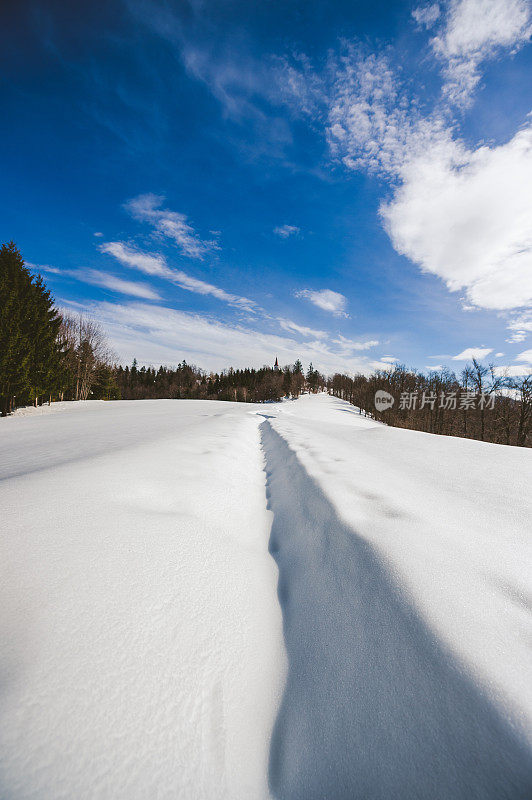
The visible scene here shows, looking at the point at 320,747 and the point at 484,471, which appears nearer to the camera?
the point at 320,747

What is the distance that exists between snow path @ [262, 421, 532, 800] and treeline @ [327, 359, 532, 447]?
29728 millimetres

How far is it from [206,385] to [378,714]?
7771 centimetres

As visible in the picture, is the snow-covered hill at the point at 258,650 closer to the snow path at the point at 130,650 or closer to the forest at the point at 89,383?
the snow path at the point at 130,650

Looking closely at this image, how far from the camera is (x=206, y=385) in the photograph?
76.6 metres

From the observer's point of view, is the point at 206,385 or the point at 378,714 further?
the point at 206,385

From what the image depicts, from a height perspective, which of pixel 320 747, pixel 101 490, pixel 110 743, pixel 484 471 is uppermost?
pixel 484 471

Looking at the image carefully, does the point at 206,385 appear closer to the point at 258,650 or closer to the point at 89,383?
the point at 89,383

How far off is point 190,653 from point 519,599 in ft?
5.72

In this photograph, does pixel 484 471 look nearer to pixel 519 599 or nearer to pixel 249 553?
pixel 519 599

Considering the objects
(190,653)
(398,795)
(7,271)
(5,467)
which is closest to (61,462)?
(5,467)

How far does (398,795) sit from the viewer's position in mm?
906

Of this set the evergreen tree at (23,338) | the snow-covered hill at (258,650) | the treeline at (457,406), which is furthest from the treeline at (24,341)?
the treeline at (457,406)

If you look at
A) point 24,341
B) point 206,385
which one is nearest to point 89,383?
point 24,341

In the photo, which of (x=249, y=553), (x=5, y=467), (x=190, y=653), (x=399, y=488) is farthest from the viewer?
(x=5, y=467)
